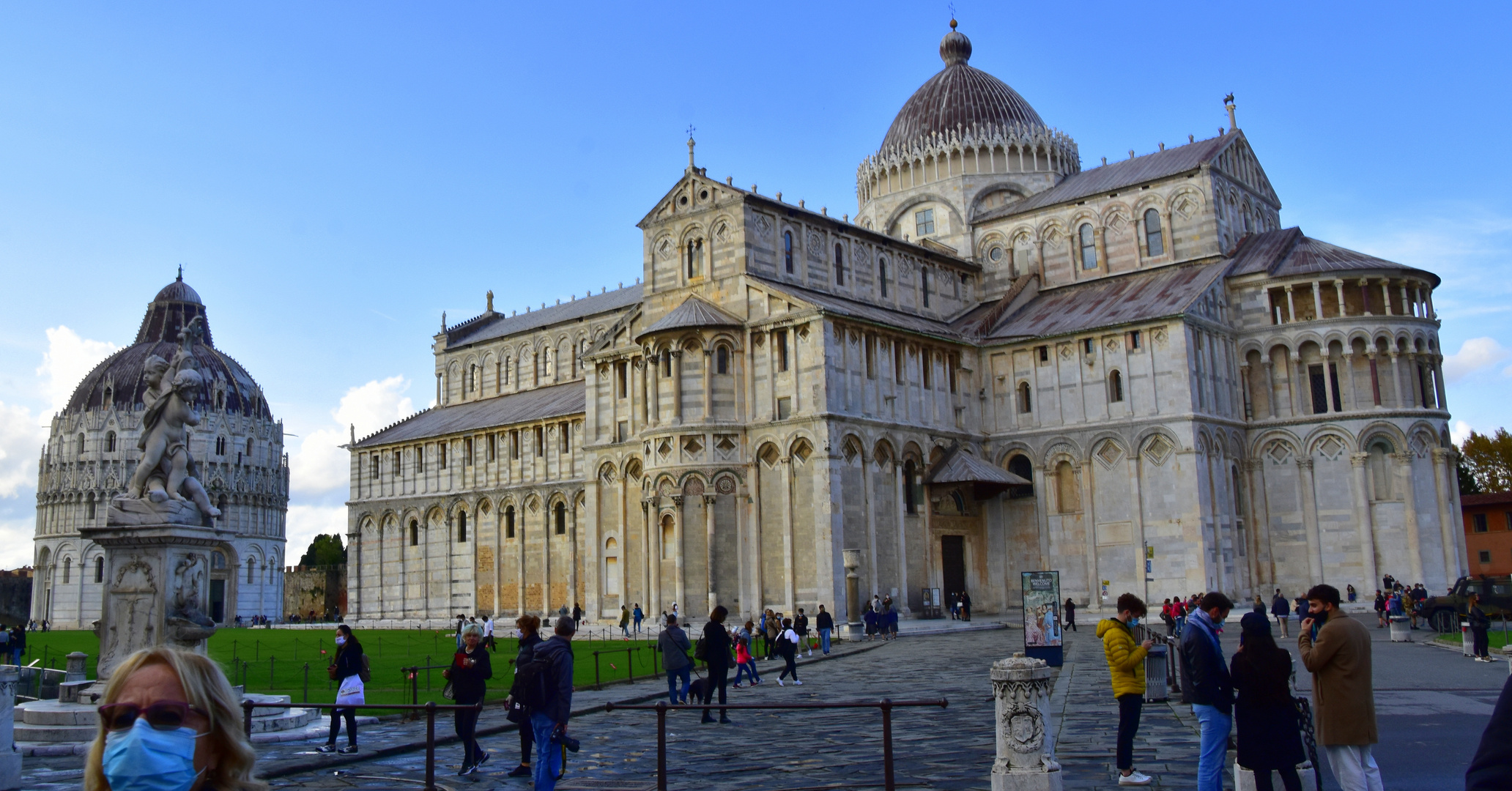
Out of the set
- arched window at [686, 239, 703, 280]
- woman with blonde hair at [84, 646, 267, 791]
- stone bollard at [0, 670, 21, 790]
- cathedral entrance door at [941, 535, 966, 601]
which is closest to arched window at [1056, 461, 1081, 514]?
cathedral entrance door at [941, 535, 966, 601]

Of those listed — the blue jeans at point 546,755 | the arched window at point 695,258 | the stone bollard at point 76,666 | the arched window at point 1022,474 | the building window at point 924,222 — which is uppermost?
the building window at point 924,222

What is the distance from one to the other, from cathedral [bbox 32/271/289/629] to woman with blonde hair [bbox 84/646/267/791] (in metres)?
93.1

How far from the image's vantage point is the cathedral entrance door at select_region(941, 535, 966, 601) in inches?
1779

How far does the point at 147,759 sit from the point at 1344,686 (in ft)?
27.6

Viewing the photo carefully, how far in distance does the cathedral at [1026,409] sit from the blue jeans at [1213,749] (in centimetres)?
2968

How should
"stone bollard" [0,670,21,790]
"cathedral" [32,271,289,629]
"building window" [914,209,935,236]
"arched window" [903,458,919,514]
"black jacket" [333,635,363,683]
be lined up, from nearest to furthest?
"stone bollard" [0,670,21,790] < "black jacket" [333,635,363,683] < "arched window" [903,458,919,514] < "building window" [914,209,935,236] < "cathedral" [32,271,289,629]

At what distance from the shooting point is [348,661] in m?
14.5

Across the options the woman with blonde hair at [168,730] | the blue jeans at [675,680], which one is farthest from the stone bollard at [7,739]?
the woman with blonde hair at [168,730]

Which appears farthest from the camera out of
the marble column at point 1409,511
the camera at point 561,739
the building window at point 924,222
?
the building window at point 924,222

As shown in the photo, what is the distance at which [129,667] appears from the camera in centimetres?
358

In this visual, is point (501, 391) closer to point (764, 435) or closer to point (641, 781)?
point (764, 435)

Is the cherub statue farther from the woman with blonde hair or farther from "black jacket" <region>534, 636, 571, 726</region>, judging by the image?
the woman with blonde hair

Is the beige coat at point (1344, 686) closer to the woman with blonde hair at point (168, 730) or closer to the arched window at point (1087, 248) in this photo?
the woman with blonde hair at point (168, 730)

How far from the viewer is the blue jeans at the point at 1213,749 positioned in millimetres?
9484
